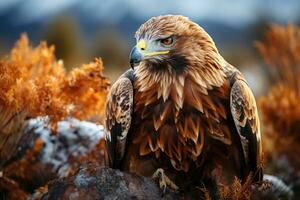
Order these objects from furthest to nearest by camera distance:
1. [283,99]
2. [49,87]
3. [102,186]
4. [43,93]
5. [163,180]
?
[283,99] → [49,87] → [43,93] → [163,180] → [102,186]

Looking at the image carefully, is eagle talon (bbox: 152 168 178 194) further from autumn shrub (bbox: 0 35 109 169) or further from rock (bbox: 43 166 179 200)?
autumn shrub (bbox: 0 35 109 169)

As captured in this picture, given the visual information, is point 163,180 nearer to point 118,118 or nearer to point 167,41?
point 118,118

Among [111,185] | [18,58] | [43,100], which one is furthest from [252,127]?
[18,58]

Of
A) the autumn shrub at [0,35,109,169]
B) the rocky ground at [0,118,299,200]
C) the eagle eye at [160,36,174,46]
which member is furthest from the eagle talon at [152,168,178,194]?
the autumn shrub at [0,35,109,169]

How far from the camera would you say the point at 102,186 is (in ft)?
13.8

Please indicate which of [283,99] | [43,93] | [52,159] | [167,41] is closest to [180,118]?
[167,41]

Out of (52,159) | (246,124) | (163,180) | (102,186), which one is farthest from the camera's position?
(52,159)

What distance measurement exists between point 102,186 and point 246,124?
120 centimetres

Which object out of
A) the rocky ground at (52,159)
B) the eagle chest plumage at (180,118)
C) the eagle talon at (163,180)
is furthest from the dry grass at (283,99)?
the eagle talon at (163,180)

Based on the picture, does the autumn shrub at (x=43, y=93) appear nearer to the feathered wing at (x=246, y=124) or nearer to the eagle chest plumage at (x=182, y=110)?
the eagle chest plumage at (x=182, y=110)

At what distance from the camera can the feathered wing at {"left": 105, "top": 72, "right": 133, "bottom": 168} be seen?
453 cm

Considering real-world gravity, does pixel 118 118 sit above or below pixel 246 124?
above

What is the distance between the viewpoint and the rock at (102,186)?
4.15 metres

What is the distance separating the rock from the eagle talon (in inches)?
2.4
